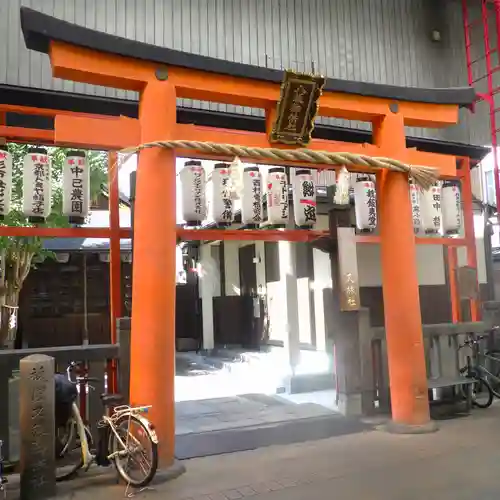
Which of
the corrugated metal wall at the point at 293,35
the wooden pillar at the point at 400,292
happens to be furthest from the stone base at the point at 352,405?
the corrugated metal wall at the point at 293,35

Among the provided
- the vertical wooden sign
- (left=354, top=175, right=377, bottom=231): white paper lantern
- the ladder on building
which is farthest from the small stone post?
the ladder on building

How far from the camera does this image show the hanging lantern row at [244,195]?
6398 mm

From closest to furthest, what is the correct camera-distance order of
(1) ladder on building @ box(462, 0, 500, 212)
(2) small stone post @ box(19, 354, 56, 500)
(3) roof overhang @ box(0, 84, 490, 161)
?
(2) small stone post @ box(19, 354, 56, 500) < (3) roof overhang @ box(0, 84, 490, 161) < (1) ladder on building @ box(462, 0, 500, 212)

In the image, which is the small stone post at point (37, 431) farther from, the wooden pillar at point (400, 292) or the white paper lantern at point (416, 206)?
the white paper lantern at point (416, 206)

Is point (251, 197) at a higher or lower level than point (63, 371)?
higher

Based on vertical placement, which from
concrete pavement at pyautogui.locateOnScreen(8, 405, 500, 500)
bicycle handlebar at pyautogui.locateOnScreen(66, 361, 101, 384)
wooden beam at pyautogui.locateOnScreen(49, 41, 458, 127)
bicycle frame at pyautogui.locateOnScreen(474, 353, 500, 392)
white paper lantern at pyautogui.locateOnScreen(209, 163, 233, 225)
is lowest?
concrete pavement at pyautogui.locateOnScreen(8, 405, 500, 500)

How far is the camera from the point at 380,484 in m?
5.12

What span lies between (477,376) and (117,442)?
21.7ft

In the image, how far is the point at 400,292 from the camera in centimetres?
729

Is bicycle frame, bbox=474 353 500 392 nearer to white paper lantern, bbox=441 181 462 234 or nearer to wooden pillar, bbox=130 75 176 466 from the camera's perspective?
white paper lantern, bbox=441 181 462 234

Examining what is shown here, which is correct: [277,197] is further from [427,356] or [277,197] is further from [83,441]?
[427,356]

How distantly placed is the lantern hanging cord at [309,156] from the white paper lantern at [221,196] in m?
0.36

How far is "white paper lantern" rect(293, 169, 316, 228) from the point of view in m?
7.16

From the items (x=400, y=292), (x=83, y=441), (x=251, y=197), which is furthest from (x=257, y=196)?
(x=83, y=441)
